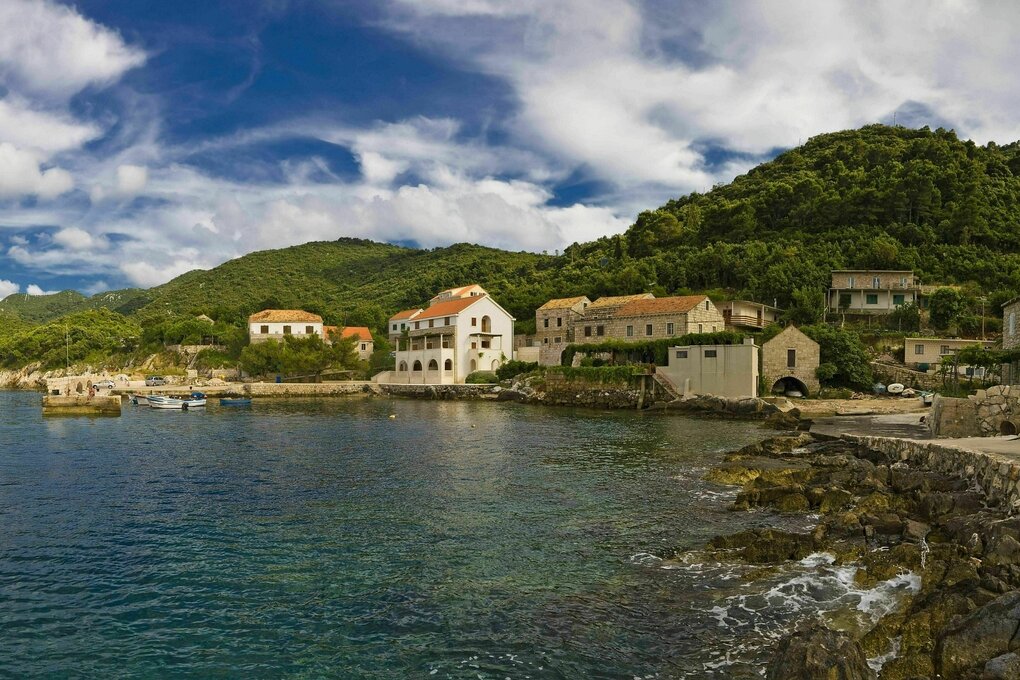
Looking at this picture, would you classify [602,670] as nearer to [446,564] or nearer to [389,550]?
[446,564]

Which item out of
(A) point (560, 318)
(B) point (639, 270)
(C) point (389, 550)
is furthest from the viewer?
(B) point (639, 270)

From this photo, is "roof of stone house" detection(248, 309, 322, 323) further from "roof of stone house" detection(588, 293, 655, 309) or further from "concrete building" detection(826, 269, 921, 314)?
"concrete building" detection(826, 269, 921, 314)

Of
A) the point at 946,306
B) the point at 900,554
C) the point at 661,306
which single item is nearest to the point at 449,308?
the point at 661,306

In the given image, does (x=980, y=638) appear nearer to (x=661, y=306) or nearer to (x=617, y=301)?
(x=661, y=306)

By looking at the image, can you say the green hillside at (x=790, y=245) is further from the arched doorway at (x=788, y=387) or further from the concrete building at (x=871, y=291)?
the arched doorway at (x=788, y=387)

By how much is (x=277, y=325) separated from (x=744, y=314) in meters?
66.0

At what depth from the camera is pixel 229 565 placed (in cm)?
1362

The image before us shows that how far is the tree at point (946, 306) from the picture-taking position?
198 feet

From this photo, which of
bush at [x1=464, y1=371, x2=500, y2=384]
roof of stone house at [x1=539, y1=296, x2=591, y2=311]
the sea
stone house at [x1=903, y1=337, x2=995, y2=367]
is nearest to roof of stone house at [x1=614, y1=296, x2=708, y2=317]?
roof of stone house at [x1=539, y1=296, x2=591, y2=311]

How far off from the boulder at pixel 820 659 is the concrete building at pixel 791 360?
45476mm

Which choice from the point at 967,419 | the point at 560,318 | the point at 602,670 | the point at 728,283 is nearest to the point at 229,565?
the point at 602,670

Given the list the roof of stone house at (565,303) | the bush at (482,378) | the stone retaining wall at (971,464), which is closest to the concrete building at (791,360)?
the stone retaining wall at (971,464)

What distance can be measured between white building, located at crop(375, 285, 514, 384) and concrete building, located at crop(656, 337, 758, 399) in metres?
27.1

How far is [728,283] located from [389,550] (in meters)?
73.1
